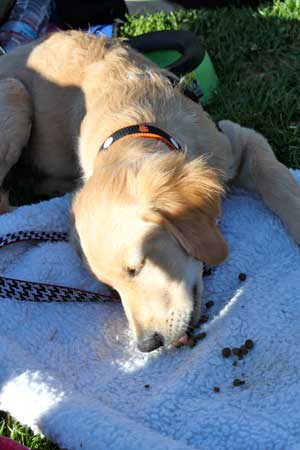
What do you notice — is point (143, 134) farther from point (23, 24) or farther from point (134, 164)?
point (23, 24)

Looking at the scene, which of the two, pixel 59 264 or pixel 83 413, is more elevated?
pixel 83 413

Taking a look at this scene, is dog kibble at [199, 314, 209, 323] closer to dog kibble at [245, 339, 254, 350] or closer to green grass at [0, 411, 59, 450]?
dog kibble at [245, 339, 254, 350]

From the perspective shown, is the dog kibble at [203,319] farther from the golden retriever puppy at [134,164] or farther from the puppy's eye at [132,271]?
the puppy's eye at [132,271]

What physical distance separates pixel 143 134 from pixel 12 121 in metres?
1.59

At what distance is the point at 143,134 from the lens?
312cm

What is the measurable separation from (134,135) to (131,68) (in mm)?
836

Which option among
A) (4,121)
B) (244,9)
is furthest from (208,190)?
(244,9)

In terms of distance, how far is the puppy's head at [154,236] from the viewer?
9.08 feet

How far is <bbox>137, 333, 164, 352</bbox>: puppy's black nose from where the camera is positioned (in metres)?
2.78

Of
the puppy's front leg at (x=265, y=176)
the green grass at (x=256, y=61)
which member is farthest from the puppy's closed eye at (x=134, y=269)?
the green grass at (x=256, y=61)

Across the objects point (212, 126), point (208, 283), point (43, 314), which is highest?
point (212, 126)

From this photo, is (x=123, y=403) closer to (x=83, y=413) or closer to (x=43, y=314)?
(x=83, y=413)

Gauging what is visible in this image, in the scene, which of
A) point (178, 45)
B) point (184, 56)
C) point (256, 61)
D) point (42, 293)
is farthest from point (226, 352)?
point (256, 61)

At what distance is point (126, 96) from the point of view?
356 centimetres
